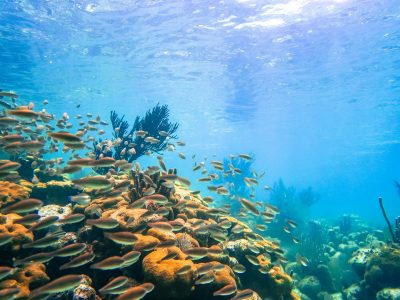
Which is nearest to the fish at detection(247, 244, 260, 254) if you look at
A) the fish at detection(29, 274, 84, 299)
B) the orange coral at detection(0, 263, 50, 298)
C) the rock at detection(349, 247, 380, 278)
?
the fish at detection(29, 274, 84, 299)

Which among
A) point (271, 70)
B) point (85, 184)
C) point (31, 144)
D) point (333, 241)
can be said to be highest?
point (271, 70)

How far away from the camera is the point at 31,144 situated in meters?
5.77

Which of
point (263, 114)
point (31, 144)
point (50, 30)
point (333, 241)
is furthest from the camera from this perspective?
point (263, 114)

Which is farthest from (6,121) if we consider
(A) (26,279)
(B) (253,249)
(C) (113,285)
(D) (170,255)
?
A: (B) (253,249)

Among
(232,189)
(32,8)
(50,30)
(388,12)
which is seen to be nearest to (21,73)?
(50,30)

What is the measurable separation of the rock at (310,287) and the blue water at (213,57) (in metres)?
15.6

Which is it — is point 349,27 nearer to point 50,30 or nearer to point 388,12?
point 388,12

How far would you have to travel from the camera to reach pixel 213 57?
23812mm

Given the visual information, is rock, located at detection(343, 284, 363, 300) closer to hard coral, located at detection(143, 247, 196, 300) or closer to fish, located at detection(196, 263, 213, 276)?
fish, located at detection(196, 263, 213, 276)

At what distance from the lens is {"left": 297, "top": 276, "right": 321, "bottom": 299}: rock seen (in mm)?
10923

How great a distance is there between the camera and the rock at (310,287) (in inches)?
430

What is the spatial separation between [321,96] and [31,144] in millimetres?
32879

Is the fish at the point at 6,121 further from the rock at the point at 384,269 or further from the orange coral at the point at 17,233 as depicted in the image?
the rock at the point at 384,269

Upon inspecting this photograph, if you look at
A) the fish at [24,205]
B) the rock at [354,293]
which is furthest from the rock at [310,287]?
the fish at [24,205]
